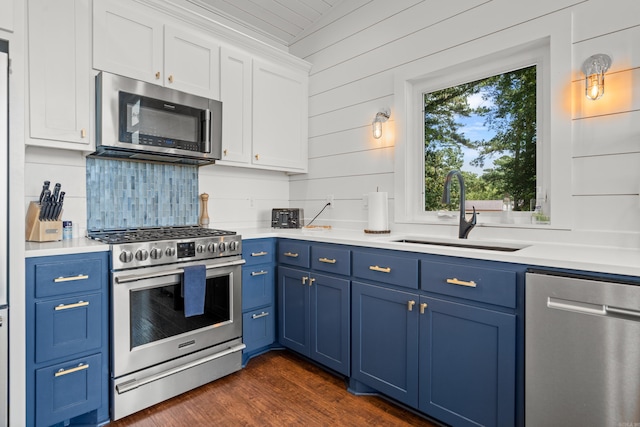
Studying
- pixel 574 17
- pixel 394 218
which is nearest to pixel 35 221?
pixel 394 218

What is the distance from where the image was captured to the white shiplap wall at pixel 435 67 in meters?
1.73

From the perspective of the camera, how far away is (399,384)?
1930 mm

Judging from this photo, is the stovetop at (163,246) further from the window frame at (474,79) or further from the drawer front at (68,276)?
the window frame at (474,79)

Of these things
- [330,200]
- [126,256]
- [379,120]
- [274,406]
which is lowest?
[274,406]

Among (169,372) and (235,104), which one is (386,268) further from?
(235,104)

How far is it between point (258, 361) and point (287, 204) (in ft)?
5.04

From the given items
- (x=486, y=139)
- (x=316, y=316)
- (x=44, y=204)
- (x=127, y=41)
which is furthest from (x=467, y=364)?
(x=127, y=41)

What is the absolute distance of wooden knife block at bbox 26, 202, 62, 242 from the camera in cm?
196

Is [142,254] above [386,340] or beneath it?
above

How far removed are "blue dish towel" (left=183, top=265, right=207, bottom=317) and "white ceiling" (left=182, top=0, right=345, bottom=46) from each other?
225 centimetres

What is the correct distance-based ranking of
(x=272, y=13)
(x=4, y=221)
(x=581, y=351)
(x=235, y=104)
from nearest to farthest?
(x=581, y=351), (x=4, y=221), (x=235, y=104), (x=272, y=13)

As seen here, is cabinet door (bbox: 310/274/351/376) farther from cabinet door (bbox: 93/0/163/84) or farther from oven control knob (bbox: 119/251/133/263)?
cabinet door (bbox: 93/0/163/84)

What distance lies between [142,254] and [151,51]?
4.51 ft

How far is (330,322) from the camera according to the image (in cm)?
231
